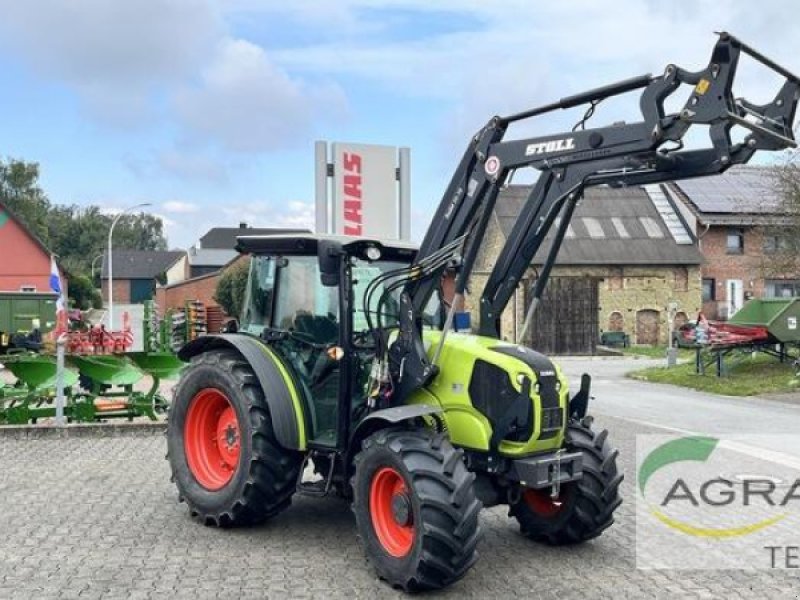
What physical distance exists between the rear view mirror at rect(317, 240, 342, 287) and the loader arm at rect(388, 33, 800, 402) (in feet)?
1.68

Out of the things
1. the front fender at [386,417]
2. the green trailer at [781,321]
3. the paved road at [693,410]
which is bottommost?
the paved road at [693,410]

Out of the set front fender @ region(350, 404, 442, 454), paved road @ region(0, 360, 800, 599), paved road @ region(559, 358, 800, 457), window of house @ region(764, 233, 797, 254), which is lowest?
paved road @ region(559, 358, 800, 457)

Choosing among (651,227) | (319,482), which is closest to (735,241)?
(651,227)

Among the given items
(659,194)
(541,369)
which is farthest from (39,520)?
(659,194)

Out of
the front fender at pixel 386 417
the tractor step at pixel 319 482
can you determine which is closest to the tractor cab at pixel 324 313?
the tractor step at pixel 319 482

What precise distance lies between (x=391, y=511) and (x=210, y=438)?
7.78 ft

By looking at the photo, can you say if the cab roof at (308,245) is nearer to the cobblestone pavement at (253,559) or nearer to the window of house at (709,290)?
the cobblestone pavement at (253,559)

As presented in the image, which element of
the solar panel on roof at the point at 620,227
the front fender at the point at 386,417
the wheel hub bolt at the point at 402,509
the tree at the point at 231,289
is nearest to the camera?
the wheel hub bolt at the point at 402,509

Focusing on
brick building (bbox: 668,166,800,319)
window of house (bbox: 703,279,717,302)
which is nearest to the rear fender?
brick building (bbox: 668,166,800,319)

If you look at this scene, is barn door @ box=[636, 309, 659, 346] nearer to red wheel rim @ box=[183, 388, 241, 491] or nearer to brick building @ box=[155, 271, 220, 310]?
brick building @ box=[155, 271, 220, 310]

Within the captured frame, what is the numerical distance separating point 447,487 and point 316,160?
11.2m

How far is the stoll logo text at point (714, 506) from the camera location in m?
6.51

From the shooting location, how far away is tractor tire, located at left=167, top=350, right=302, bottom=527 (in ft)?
21.8

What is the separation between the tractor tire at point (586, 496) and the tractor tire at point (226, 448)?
6.00ft
